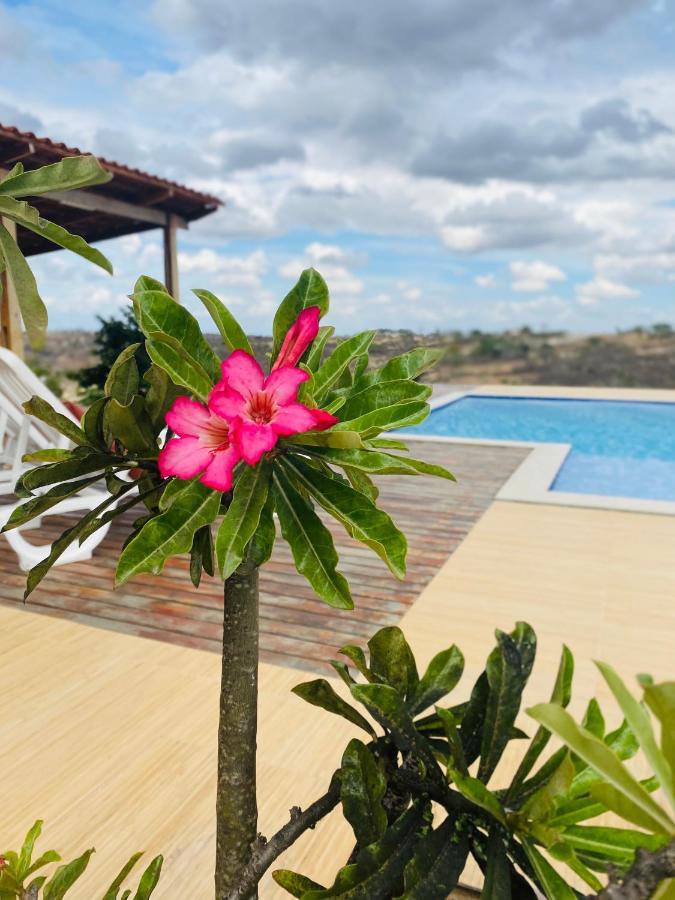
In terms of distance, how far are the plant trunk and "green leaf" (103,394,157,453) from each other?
156 millimetres

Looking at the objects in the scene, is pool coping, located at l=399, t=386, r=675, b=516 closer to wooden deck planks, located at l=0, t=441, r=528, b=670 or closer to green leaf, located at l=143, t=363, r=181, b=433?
wooden deck planks, located at l=0, t=441, r=528, b=670

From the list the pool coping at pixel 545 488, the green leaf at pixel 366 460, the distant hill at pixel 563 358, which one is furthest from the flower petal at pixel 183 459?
the distant hill at pixel 563 358

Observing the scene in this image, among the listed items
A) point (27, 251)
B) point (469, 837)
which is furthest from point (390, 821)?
point (27, 251)

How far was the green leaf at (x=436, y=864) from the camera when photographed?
590mm

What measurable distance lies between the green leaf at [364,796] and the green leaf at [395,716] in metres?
0.03

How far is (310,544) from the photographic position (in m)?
0.64

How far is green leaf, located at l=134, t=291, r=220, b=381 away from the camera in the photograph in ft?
2.12

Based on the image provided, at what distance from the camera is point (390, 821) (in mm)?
727

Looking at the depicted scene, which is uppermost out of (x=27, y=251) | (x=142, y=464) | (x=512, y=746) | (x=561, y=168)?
(x=561, y=168)

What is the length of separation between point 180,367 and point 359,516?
215mm

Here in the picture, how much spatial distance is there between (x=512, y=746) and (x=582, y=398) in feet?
40.3

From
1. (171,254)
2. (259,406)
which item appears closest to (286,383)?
(259,406)

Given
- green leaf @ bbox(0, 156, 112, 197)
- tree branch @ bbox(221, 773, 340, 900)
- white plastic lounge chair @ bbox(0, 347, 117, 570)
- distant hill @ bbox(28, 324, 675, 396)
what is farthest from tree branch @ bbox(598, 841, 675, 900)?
distant hill @ bbox(28, 324, 675, 396)

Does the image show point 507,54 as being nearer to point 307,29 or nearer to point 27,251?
point 307,29
